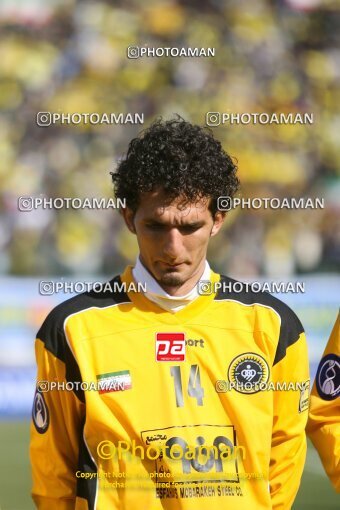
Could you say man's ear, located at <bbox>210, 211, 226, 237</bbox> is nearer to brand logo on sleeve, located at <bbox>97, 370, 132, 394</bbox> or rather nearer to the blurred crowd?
brand logo on sleeve, located at <bbox>97, 370, 132, 394</bbox>

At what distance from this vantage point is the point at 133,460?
63.1 inches

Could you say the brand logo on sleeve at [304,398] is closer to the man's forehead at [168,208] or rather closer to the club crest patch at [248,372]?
the club crest patch at [248,372]

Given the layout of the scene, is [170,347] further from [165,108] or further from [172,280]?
[165,108]

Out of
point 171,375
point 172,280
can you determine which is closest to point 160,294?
point 172,280

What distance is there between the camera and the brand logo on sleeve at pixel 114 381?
1630 mm

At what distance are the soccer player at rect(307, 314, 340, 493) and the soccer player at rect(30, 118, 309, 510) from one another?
0.12 metres

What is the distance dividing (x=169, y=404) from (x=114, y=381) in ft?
0.36

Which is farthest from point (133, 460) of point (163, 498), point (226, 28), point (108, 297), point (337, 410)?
point (226, 28)

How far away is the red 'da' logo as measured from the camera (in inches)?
65.6

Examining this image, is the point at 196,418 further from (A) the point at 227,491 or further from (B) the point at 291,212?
(B) the point at 291,212

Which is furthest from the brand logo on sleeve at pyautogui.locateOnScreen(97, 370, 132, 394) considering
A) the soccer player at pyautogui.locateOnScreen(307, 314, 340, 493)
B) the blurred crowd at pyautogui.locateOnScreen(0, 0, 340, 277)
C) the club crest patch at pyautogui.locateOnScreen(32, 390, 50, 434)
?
the blurred crowd at pyautogui.locateOnScreen(0, 0, 340, 277)

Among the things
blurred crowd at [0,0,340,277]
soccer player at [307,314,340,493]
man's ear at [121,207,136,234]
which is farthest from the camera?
blurred crowd at [0,0,340,277]

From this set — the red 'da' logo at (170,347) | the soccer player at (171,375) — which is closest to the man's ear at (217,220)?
the soccer player at (171,375)

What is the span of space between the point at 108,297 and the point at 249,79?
2462 millimetres
